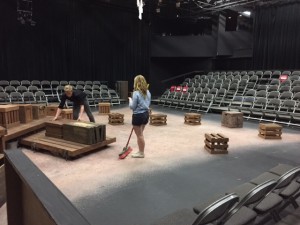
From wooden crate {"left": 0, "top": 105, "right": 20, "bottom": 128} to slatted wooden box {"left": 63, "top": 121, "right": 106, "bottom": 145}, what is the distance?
1.17 metres

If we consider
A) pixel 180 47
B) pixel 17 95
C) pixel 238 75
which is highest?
pixel 180 47

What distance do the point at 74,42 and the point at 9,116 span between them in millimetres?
9023

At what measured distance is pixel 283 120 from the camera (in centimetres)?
877

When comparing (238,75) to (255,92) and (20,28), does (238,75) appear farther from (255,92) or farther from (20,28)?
(20,28)

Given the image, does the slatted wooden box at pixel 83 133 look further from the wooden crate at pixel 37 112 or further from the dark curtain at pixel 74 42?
the dark curtain at pixel 74 42

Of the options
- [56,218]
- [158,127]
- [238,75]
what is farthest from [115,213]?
[238,75]

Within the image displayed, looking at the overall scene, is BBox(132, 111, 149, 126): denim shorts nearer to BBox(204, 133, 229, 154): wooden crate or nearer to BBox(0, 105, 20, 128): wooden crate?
BBox(204, 133, 229, 154): wooden crate

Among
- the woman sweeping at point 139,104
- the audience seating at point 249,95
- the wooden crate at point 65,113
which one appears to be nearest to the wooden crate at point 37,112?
the wooden crate at point 65,113

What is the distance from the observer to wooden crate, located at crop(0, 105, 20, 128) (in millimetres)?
5071

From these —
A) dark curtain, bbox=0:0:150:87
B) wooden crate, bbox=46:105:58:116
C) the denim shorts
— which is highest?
dark curtain, bbox=0:0:150:87

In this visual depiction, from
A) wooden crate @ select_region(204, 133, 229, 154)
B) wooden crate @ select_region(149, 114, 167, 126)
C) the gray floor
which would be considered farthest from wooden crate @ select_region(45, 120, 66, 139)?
wooden crate @ select_region(149, 114, 167, 126)

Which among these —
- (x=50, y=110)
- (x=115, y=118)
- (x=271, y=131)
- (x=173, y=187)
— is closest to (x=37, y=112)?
(x=50, y=110)

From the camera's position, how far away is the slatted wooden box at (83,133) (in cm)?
500

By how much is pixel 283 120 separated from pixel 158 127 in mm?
4539
